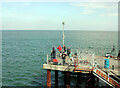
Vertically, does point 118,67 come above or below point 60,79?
above

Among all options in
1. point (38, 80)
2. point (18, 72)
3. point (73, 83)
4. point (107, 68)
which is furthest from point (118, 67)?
point (18, 72)

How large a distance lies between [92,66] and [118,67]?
11.7ft

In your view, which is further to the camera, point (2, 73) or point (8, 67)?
point (8, 67)

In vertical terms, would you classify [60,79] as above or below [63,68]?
below

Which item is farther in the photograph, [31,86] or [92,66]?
[31,86]

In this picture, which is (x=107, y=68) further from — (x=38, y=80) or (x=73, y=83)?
(x=38, y=80)

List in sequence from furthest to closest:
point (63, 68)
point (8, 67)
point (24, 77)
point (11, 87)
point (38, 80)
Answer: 1. point (8, 67)
2. point (24, 77)
3. point (38, 80)
4. point (11, 87)
5. point (63, 68)

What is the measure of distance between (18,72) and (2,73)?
3235 mm

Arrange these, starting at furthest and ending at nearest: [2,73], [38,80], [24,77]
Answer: [2,73] → [24,77] → [38,80]

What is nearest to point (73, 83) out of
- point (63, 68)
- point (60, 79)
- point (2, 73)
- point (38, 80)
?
point (60, 79)

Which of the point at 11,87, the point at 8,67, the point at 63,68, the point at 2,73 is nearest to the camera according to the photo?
the point at 63,68

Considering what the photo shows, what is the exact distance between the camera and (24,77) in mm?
29641

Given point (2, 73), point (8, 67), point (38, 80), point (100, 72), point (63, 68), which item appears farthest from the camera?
point (8, 67)

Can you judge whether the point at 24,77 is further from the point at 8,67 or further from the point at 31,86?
the point at 8,67
